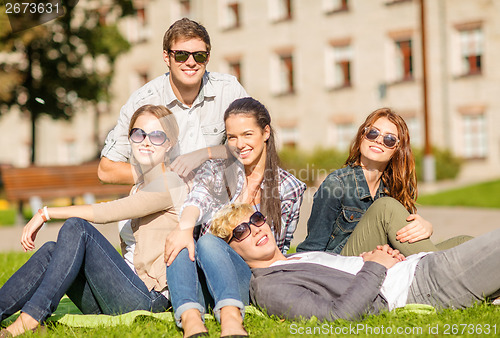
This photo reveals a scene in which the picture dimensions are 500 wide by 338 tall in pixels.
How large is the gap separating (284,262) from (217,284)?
1.74 feet

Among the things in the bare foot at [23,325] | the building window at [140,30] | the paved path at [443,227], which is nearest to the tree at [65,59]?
the paved path at [443,227]

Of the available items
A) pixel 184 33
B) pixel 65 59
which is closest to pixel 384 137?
pixel 184 33

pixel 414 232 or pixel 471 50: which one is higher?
pixel 471 50

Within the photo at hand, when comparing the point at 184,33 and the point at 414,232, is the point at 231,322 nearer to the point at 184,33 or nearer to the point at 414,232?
the point at 414,232

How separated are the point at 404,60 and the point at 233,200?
20.2m

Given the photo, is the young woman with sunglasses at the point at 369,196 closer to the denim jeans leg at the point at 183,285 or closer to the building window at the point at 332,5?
the denim jeans leg at the point at 183,285

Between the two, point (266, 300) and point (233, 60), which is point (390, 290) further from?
point (233, 60)

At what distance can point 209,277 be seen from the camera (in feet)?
11.5

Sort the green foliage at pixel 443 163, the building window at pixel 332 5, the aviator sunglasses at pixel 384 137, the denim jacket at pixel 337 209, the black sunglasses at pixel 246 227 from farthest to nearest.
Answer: the building window at pixel 332 5 → the green foliage at pixel 443 163 → the aviator sunglasses at pixel 384 137 → the denim jacket at pixel 337 209 → the black sunglasses at pixel 246 227

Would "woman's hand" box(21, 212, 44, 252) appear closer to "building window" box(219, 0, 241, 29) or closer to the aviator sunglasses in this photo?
the aviator sunglasses

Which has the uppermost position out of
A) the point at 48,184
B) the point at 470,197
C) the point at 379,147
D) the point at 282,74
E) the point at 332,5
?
the point at 332,5

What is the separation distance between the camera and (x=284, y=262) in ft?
12.5

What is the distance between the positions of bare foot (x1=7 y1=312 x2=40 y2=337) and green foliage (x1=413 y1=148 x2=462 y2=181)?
18219mm

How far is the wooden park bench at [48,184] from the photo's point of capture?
36.9ft
